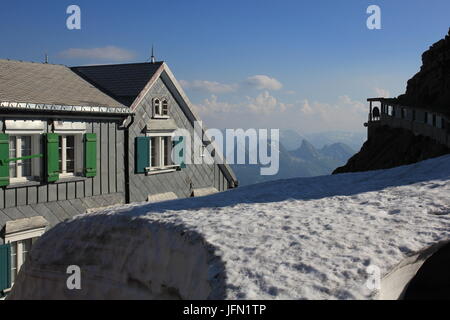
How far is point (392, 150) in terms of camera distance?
25.5 meters

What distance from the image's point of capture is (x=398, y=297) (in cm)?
589

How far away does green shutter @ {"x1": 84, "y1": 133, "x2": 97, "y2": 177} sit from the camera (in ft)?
50.1

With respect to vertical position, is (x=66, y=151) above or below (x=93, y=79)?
below

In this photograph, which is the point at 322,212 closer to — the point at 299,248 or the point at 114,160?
the point at 299,248

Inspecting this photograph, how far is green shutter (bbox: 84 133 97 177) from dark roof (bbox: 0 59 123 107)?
3.39 feet

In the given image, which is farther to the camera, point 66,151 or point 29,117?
point 66,151

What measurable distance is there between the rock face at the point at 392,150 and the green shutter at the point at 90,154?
13.2 metres

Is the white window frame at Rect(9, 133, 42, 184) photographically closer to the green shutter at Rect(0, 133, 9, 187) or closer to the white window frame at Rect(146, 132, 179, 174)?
the green shutter at Rect(0, 133, 9, 187)

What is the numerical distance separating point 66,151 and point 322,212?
10022 mm

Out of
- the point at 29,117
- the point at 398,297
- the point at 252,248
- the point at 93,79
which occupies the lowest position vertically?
the point at 398,297

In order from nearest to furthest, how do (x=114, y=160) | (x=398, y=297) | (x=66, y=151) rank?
(x=398, y=297) → (x=66, y=151) → (x=114, y=160)

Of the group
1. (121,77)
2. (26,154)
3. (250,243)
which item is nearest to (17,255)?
(26,154)

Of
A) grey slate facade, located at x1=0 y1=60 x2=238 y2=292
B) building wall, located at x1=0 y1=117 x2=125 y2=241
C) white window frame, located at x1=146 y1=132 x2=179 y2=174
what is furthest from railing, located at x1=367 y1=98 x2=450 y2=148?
building wall, located at x1=0 y1=117 x2=125 y2=241
